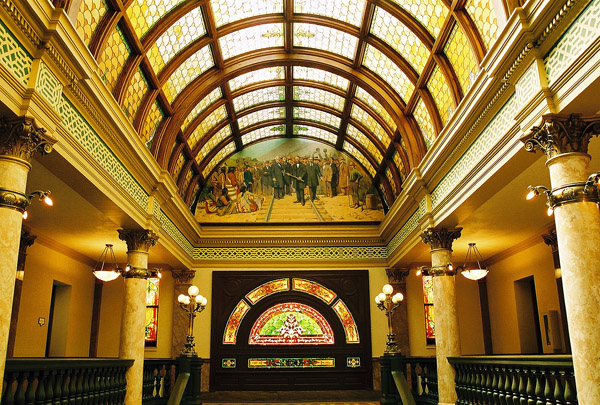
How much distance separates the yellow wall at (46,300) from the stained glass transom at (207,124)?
469 cm

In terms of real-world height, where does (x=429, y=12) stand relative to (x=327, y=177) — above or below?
above

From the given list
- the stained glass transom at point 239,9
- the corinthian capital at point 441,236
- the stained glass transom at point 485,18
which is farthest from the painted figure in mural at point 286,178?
the stained glass transom at point 485,18

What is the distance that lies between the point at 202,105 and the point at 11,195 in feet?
27.6

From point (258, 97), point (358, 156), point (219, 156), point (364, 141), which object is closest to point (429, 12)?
point (364, 141)

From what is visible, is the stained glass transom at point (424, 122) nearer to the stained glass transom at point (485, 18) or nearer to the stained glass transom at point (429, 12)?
the stained glass transom at point (429, 12)

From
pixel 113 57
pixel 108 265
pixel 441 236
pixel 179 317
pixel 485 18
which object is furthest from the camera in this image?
pixel 108 265

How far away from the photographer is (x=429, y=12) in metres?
9.61

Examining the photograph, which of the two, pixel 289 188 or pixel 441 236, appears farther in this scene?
pixel 289 188

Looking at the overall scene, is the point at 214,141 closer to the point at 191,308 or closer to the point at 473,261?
the point at 191,308

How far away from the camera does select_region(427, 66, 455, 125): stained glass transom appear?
10.3 meters

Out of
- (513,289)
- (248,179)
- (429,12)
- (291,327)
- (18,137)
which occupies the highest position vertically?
(429,12)

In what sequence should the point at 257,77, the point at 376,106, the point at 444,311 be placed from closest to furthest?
1. the point at 444,311
2. the point at 376,106
3. the point at 257,77

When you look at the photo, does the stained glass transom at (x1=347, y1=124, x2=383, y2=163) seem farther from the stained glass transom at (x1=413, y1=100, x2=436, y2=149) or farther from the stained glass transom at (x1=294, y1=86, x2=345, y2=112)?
the stained glass transom at (x1=413, y1=100, x2=436, y2=149)

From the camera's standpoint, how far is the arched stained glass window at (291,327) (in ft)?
52.9
